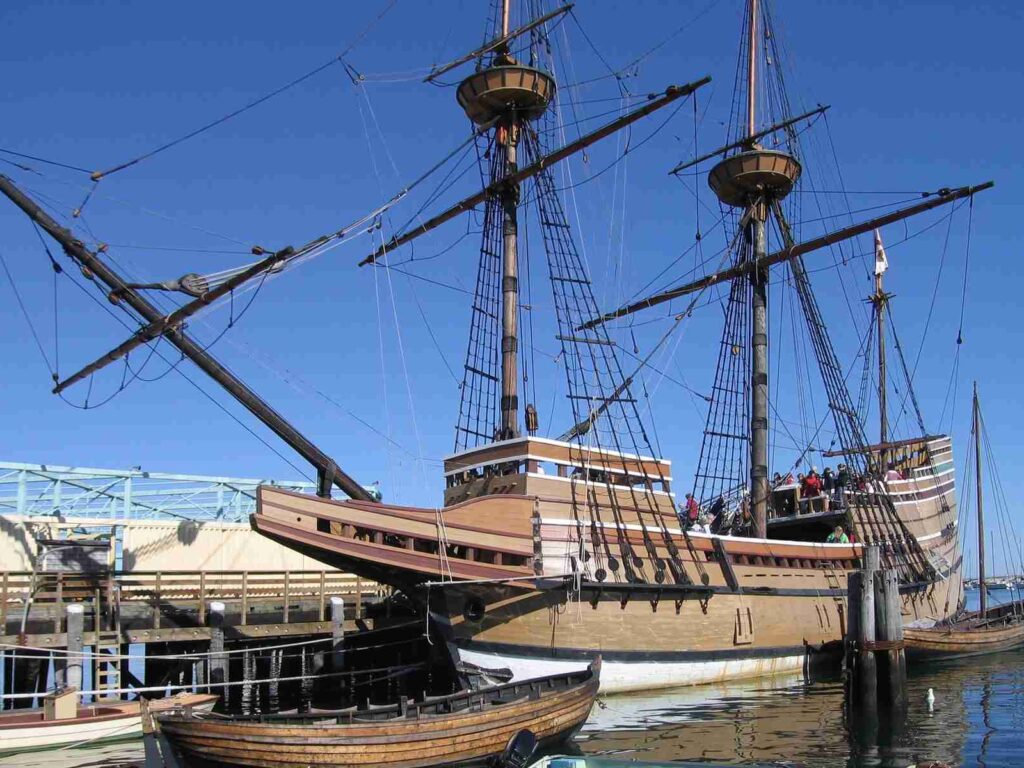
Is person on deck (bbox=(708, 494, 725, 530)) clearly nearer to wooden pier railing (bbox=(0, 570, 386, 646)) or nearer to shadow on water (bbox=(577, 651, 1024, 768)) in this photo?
shadow on water (bbox=(577, 651, 1024, 768))

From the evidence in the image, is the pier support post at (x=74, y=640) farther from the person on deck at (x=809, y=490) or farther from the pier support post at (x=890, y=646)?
the person on deck at (x=809, y=490)

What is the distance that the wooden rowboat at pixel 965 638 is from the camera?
25.7 m

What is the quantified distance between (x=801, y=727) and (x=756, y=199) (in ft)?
63.9

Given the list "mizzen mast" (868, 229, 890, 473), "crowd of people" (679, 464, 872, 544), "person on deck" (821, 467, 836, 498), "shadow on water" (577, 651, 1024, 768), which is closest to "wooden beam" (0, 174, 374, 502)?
"shadow on water" (577, 651, 1024, 768)

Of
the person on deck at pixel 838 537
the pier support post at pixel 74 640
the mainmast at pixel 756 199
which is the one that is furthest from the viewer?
the mainmast at pixel 756 199

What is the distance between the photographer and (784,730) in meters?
17.4

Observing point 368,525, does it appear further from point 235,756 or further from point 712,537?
point 712,537

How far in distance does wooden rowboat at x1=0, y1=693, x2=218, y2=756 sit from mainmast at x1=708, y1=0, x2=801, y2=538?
18769mm

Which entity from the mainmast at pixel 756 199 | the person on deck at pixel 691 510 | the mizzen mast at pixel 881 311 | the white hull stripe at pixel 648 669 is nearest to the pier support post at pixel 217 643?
the white hull stripe at pixel 648 669

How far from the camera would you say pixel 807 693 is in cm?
2212

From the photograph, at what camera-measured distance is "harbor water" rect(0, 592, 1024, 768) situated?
15.2 m

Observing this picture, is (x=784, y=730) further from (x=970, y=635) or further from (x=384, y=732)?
(x=970, y=635)

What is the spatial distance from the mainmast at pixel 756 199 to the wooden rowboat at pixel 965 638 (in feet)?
17.7

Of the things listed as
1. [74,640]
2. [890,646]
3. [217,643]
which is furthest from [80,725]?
[890,646]
